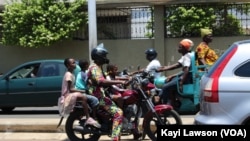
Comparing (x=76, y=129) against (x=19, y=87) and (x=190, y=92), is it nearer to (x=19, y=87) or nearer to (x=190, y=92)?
(x=190, y=92)

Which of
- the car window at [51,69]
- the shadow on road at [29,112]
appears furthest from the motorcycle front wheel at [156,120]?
the shadow on road at [29,112]

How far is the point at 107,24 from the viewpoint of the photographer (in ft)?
70.6

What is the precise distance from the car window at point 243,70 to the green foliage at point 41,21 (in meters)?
15.4

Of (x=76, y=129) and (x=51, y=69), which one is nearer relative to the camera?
(x=76, y=129)

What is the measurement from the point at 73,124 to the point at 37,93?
181 inches

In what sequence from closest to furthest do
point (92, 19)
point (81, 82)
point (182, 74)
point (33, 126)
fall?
point (81, 82) < point (33, 126) < point (182, 74) < point (92, 19)

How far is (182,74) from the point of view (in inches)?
382

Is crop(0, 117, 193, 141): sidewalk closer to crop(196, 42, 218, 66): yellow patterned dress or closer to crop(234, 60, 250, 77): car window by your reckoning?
crop(196, 42, 218, 66): yellow patterned dress

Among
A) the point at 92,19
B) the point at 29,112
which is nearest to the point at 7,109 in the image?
the point at 29,112

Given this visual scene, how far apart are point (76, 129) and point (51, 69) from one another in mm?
4828

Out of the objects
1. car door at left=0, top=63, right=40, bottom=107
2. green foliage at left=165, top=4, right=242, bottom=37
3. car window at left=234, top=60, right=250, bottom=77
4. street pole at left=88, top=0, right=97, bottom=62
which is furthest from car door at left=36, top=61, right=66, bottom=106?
green foliage at left=165, top=4, right=242, bottom=37

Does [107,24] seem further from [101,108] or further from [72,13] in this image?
[101,108]

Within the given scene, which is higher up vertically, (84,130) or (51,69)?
(51,69)

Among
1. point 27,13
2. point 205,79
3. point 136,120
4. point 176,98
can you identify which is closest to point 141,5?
point 27,13
